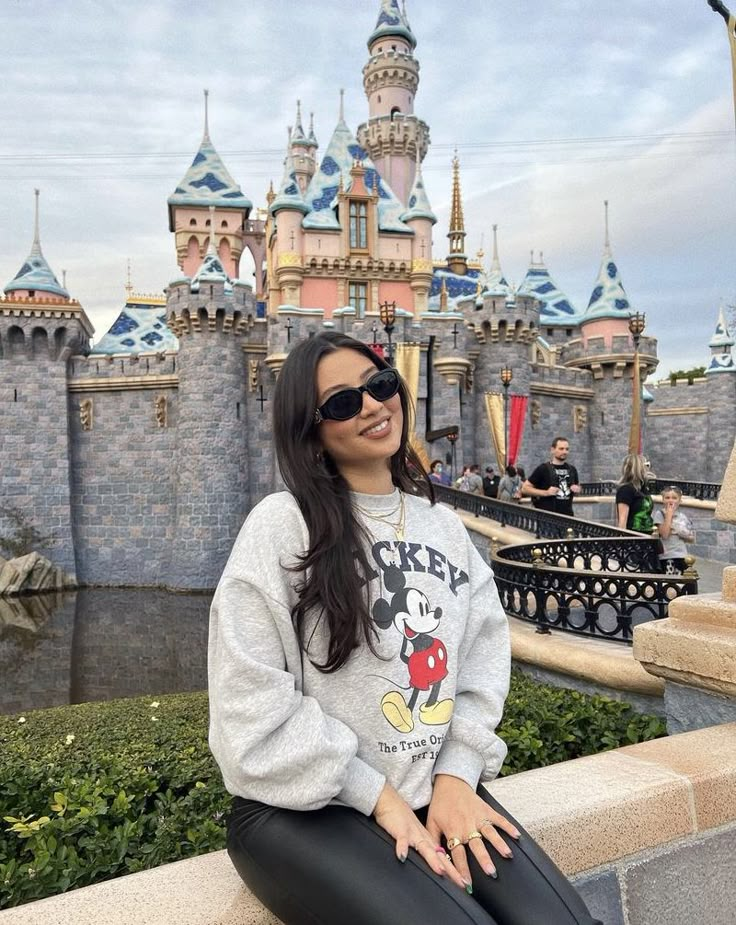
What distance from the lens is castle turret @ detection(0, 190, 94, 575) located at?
832 inches

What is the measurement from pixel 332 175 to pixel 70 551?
46.9ft

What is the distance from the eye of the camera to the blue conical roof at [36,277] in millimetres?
22797

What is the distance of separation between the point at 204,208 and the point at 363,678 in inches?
1052

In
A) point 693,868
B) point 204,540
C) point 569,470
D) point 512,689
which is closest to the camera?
point 693,868

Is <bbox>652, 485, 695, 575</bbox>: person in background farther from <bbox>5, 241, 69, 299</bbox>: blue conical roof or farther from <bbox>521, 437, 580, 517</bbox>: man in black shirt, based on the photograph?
<bbox>5, 241, 69, 299</bbox>: blue conical roof

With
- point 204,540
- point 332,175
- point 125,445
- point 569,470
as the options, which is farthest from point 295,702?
point 332,175

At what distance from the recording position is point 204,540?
65.4 ft

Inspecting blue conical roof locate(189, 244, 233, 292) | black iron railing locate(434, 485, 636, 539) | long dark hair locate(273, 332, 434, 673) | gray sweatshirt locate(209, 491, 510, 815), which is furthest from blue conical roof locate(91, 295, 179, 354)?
gray sweatshirt locate(209, 491, 510, 815)

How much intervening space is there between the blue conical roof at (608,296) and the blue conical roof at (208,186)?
41.7 ft

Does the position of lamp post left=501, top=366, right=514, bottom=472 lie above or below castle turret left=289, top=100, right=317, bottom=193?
below

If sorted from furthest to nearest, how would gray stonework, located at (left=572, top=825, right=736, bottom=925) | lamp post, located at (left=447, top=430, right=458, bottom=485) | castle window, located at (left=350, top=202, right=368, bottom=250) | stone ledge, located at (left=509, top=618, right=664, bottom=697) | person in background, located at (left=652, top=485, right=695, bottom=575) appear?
castle window, located at (left=350, top=202, right=368, bottom=250) < lamp post, located at (left=447, top=430, right=458, bottom=485) < person in background, located at (left=652, top=485, right=695, bottom=575) < stone ledge, located at (left=509, top=618, right=664, bottom=697) < gray stonework, located at (left=572, top=825, right=736, bottom=925)

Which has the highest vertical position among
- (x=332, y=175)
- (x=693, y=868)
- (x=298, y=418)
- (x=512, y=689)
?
(x=332, y=175)

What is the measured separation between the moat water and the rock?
0.32 m

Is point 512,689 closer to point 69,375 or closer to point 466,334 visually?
point 466,334
